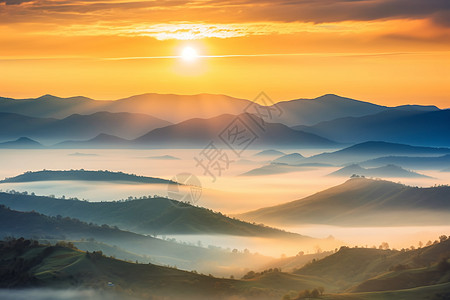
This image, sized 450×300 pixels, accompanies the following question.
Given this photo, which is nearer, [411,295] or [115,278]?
[411,295]

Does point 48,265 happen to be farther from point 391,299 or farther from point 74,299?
point 391,299

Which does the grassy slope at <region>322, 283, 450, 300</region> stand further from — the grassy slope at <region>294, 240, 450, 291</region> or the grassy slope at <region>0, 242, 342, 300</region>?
the grassy slope at <region>294, 240, 450, 291</region>

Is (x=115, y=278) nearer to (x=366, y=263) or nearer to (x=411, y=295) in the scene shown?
(x=411, y=295)

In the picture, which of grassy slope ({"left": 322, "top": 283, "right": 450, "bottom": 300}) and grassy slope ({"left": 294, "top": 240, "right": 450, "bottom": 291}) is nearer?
grassy slope ({"left": 322, "top": 283, "right": 450, "bottom": 300})

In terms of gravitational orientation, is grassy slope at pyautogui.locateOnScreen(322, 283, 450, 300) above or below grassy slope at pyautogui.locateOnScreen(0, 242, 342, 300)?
below

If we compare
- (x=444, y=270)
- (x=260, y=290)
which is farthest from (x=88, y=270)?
(x=444, y=270)

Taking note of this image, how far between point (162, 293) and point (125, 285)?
6913 mm

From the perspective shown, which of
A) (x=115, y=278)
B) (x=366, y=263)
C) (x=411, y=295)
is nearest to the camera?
(x=411, y=295)

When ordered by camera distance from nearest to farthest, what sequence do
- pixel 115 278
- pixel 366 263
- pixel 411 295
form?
pixel 411 295, pixel 115 278, pixel 366 263

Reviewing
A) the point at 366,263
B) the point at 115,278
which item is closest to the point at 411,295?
the point at 115,278

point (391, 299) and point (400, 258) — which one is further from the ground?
point (400, 258)

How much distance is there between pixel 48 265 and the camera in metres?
145

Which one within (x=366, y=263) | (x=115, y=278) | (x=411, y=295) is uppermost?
(x=366, y=263)

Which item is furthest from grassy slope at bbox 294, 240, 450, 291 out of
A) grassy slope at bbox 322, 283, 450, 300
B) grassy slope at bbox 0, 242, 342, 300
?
grassy slope at bbox 322, 283, 450, 300
